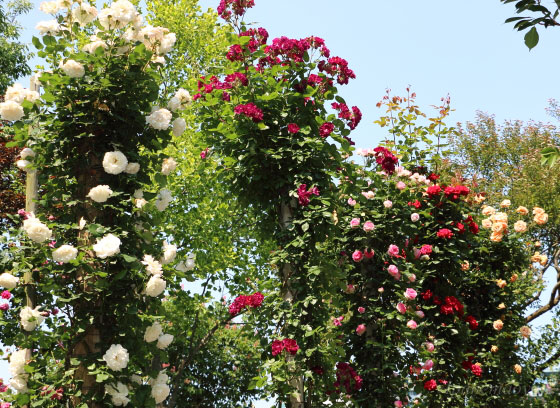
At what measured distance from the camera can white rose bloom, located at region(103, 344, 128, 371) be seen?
408cm

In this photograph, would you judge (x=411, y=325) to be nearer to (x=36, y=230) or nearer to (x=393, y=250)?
(x=393, y=250)

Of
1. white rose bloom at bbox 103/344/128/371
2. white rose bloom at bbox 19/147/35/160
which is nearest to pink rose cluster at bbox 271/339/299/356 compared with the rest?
white rose bloom at bbox 103/344/128/371

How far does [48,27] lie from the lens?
15.7 ft

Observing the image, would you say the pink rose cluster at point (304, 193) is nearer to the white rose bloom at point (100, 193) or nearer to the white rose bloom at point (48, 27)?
the white rose bloom at point (100, 193)

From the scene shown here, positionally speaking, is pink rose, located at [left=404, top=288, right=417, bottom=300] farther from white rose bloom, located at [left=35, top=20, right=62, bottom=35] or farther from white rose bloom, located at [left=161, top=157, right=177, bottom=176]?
white rose bloom, located at [left=35, top=20, right=62, bottom=35]

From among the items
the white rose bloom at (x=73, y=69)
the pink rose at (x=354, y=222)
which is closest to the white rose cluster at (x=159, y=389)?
the white rose bloom at (x=73, y=69)

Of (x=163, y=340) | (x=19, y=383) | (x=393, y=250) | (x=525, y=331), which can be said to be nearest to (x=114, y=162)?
(x=163, y=340)

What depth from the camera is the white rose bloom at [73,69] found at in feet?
14.7

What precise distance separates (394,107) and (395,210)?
6.52 feet

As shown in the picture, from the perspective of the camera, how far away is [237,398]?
45.6 ft

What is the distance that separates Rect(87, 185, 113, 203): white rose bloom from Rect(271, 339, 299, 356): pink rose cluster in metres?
2.30

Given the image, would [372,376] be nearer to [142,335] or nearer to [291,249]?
[291,249]

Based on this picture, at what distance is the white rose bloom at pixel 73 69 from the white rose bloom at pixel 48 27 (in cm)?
49

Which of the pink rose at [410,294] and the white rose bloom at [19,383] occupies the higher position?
the pink rose at [410,294]
